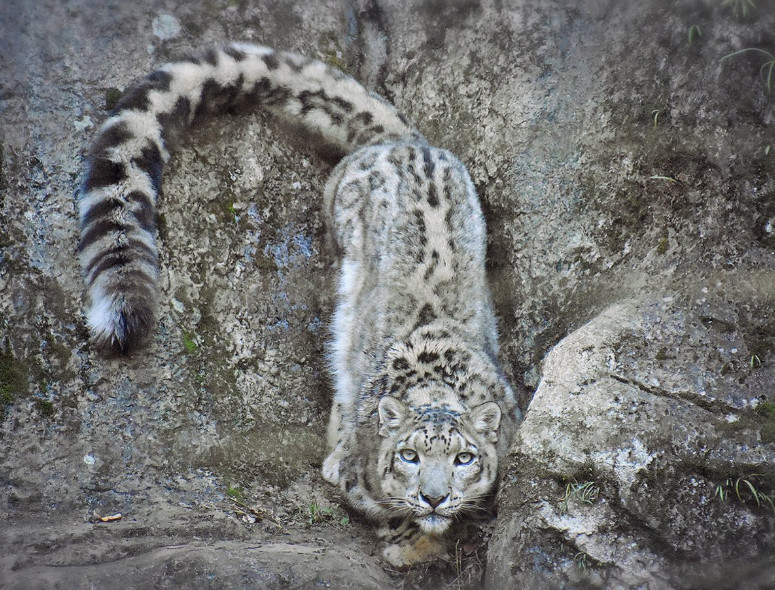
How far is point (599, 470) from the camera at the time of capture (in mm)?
3404

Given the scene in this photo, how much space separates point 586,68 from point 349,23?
6.86 feet

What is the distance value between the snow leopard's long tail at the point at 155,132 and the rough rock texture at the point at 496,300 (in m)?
0.16

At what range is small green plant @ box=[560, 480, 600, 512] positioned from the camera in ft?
11.0

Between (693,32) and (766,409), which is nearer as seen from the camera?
(766,409)

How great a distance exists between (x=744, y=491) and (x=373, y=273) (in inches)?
104

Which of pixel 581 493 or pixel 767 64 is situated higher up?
pixel 767 64

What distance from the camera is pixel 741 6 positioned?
3.82 m

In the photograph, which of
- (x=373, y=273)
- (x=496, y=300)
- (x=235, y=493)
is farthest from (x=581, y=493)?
(x=373, y=273)

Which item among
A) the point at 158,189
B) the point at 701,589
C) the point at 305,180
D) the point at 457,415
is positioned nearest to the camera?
the point at 701,589

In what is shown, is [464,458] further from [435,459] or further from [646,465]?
[646,465]

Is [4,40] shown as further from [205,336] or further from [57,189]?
[205,336]

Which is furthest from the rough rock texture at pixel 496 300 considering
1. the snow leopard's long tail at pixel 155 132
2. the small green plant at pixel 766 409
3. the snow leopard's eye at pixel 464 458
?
the snow leopard's eye at pixel 464 458

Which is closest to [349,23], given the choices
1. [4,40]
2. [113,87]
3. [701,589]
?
[113,87]

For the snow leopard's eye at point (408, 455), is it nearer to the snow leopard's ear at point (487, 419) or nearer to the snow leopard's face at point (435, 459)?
the snow leopard's face at point (435, 459)
